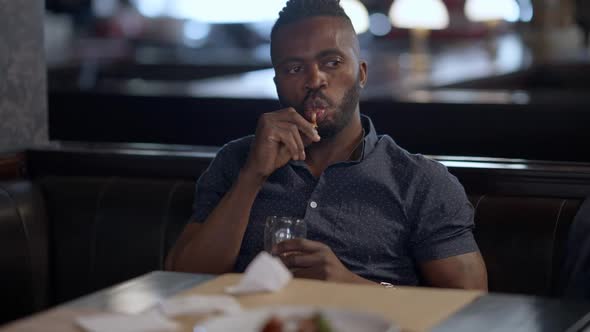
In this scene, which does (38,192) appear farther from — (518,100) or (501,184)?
(518,100)

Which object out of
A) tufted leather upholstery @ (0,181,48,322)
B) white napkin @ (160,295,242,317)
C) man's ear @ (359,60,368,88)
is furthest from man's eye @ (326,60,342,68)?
tufted leather upholstery @ (0,181,48,322)

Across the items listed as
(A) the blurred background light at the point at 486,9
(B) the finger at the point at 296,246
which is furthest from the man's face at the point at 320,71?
(A) the blurred background light at the point at 486,9

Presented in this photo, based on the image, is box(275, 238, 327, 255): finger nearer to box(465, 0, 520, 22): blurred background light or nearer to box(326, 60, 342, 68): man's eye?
box(326, 60, 342, 68): man's eye

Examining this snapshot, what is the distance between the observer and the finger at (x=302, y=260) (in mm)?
1947

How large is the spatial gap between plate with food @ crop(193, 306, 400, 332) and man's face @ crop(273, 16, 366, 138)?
2.83 ft

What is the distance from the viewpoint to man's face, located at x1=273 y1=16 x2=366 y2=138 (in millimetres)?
2273

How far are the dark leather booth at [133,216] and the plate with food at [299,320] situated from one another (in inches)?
39.4

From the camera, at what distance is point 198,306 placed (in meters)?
1.54

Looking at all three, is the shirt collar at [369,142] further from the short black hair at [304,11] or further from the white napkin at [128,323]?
the white napkin at [128,323]

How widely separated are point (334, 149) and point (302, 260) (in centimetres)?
Result: 46

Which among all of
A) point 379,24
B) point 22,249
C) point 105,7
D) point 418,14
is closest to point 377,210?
point 22,249

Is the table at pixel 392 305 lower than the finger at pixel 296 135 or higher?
lower

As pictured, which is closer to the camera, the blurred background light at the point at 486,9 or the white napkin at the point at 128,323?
the white napkin at the point at 128,323

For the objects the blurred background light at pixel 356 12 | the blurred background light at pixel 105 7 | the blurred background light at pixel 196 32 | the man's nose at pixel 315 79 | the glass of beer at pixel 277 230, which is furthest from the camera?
the blurred background light at pixel 196 32
